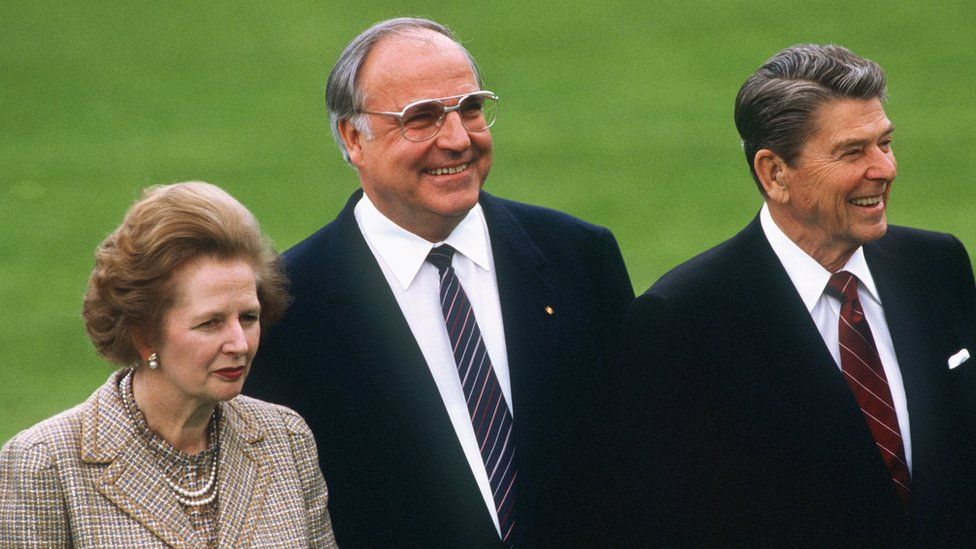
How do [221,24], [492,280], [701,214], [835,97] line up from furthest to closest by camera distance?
[221,24]
[701,214]
[492,280]
[835,97]

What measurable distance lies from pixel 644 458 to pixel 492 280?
2.14 ft

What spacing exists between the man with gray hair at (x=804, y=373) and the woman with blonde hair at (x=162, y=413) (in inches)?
39.8

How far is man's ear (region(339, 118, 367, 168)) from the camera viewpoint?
14.6 ft

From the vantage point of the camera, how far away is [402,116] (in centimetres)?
432

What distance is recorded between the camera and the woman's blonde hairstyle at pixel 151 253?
12.4 ft

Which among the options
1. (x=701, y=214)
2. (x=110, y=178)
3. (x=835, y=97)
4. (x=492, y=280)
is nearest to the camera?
(x=835, y=97)

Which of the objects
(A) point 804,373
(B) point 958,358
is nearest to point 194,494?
(A) point 804,373

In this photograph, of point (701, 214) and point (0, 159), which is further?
point (0, 159)

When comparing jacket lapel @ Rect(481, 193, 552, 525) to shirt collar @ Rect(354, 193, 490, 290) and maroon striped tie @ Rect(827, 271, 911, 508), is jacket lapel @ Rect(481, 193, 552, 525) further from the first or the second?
maroon striped tie @ Rect(827, 271, 911, 508)

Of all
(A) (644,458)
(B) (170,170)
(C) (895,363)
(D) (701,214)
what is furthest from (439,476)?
(B) (170,170)

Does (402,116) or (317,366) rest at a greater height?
(402,116)

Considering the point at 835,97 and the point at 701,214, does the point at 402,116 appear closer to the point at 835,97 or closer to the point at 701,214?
the point at 835,97

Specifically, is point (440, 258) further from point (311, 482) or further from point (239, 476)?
point (239, 476)

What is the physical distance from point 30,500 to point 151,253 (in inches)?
24.0
